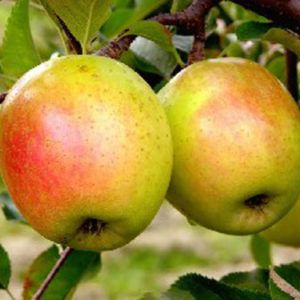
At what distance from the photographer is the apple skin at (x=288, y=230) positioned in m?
1.22

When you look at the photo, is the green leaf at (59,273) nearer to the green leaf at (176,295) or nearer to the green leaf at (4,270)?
the green leaf at (4,270)

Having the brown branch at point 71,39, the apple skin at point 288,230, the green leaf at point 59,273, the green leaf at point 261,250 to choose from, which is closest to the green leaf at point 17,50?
the brown branch at point 71,39

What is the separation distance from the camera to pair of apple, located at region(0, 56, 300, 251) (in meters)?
0.83

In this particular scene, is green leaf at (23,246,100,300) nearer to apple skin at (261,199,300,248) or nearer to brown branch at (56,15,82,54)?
apple skin at (261,199,300,248)

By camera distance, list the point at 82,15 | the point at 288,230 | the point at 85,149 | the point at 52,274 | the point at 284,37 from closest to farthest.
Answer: the point at 85,149 → the point at 82,15 → the point at 284,37 → the point at 52,274 → the point at 288,230

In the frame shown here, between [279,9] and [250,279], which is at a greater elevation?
[279,9]

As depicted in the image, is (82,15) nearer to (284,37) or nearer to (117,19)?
(284,37)

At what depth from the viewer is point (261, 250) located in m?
1.55

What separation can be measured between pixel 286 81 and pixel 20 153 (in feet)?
1.50

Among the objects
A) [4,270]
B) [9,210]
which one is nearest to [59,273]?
[4,270]

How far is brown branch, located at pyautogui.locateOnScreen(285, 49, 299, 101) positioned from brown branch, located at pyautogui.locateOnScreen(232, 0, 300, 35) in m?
0.17

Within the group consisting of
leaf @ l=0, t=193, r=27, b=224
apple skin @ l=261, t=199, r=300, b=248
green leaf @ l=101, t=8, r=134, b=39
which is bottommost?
leaf @ l=0, t=193, r=27, b=224

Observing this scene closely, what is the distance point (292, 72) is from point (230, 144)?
283 millimetres

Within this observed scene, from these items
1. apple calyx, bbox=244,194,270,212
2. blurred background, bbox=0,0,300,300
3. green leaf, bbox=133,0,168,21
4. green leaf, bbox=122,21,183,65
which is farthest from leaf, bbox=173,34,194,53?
blurred background, bbox=0,0,300,300
